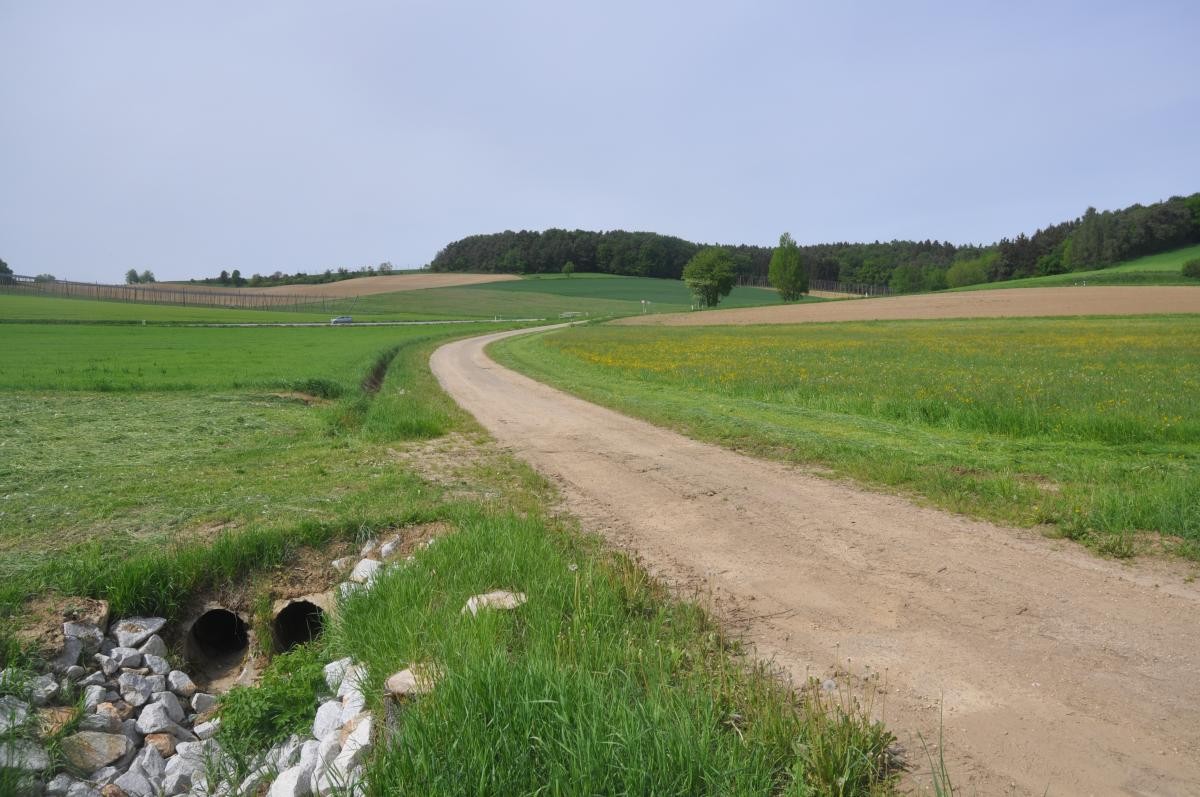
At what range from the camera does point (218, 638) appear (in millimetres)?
7652

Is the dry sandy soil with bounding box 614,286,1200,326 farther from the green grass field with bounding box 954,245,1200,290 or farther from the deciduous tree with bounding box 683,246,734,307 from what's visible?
the deciduous tree with bounding box 683,246,734,307

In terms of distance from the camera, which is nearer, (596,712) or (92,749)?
(596,712)

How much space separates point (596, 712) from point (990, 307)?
71801 millimetres

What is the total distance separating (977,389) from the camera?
17.5 m

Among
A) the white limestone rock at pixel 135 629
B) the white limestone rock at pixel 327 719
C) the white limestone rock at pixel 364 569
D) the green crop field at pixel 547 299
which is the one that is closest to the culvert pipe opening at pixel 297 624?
the white limestone rock at pixel 364 569

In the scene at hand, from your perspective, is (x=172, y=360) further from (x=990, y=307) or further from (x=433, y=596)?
(x=990, y=307)

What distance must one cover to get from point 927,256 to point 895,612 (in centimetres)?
18728

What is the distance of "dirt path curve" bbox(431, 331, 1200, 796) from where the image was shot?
150 inches

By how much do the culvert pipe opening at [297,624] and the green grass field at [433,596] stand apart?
29 cm

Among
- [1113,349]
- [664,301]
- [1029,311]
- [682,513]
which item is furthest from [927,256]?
[682,513]

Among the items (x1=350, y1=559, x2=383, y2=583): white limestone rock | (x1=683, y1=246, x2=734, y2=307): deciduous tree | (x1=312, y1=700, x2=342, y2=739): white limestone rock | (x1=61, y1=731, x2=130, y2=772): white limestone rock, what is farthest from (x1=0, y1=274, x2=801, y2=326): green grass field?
(x1=312, y1=700, x2=342, y2=739): white limestone rock

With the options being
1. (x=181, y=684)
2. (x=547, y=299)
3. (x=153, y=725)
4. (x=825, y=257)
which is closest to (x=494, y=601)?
(x=153, y=725)

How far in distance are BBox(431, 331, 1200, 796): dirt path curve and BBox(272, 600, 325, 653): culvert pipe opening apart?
3026mm

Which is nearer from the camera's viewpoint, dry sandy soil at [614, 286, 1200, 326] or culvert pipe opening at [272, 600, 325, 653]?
culvert pipe opening at [272, 600, 325, 653]
